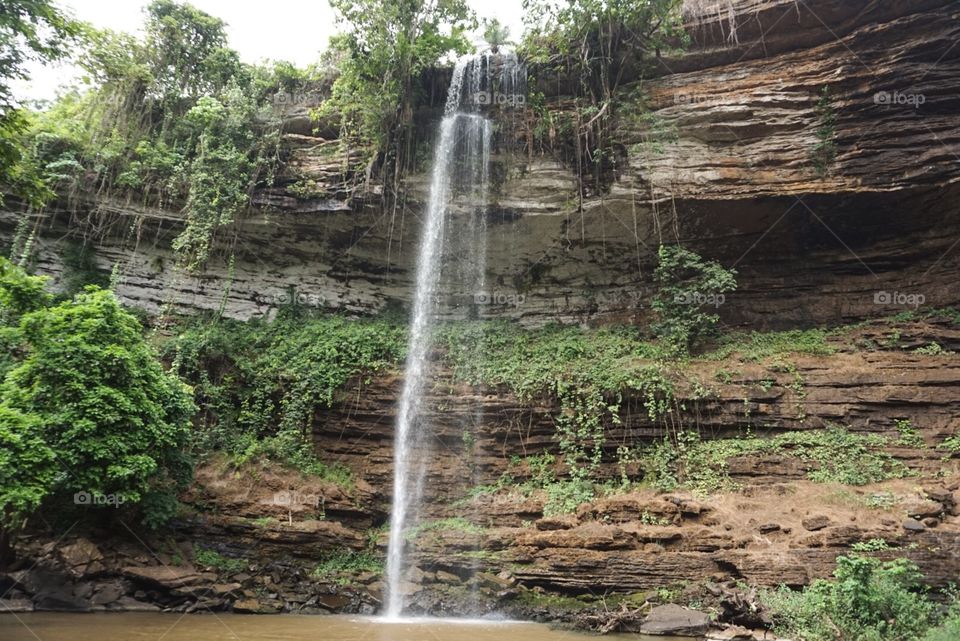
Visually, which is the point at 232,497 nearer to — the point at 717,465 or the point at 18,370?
the point at 18,370

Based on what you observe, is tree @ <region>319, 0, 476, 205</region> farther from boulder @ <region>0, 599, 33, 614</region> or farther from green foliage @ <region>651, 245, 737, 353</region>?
boulder @ <region>0, 599, 33, 614</region>

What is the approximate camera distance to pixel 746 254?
15.9 meters

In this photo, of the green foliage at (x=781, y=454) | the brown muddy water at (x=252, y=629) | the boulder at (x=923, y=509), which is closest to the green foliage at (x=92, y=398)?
the brown muddy water at (x=252, y=629)

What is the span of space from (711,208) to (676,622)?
34.1 feet

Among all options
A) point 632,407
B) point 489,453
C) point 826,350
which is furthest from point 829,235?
point 489,453

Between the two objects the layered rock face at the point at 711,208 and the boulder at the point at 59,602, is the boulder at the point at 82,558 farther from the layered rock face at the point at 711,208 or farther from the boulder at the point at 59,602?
the layered rock face at the point at 711,208

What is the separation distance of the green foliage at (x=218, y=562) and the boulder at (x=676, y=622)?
772cm

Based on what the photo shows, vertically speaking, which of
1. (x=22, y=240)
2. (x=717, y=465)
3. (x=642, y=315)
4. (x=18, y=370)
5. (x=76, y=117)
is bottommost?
(x=717, y=465)

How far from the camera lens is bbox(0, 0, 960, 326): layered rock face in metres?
13.5

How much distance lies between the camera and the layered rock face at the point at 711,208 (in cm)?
1355

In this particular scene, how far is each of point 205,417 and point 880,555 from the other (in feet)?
47.6

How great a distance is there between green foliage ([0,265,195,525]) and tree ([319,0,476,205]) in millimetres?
8536

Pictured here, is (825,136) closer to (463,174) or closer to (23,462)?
(463,174)

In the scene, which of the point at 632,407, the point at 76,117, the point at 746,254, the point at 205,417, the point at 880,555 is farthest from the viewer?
the point at 76,117
